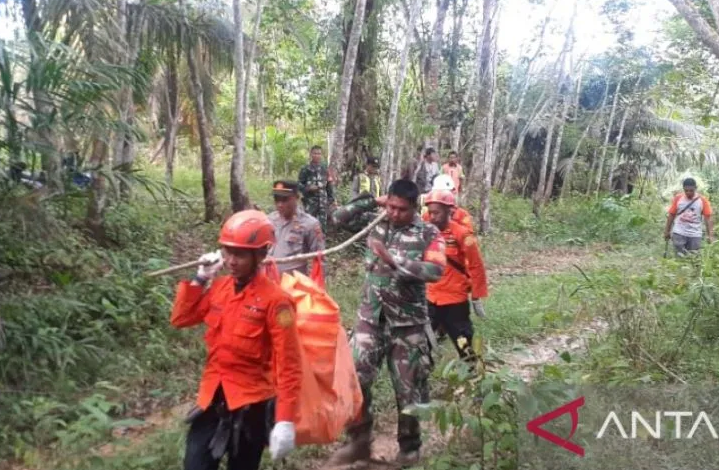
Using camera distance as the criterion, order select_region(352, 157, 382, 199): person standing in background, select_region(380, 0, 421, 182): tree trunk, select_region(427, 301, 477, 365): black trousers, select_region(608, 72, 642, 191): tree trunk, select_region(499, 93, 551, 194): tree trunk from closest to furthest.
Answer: select_region(427, 301, 477, 365): black trousers → select_region(352, 157, 382, 199): person standing in background → select_region(380, 0, 421, 182): tree trunk → select_region(499, 93, 551, 194): tree trunk → select_region(608, 72, 642, 191): tree trunk

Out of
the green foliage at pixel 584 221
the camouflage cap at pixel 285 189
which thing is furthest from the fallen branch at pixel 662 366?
the green foliage at pixel 584 221

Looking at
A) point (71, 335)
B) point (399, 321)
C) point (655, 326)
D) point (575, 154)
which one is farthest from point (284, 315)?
point (575, 154)

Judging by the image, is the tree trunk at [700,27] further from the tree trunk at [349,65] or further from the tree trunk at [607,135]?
the tree trunk at [607,135]

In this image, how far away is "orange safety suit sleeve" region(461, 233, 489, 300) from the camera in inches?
215

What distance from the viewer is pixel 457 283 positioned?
556 centimetres

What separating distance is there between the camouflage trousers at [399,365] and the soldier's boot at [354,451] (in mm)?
30

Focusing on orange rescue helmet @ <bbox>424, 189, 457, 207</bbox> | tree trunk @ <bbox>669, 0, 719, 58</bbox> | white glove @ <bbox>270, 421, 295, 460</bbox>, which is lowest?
white glove @ <bbox>270, 421, 295, 460</bbox>

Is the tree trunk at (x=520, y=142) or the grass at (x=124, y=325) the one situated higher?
the tree trunk at (x=520, y=142)

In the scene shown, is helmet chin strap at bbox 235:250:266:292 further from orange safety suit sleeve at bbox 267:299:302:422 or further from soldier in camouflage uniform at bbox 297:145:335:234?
soldier in camouflage uniform at bbox 297:145:335:234

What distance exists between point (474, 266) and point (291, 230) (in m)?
1.45

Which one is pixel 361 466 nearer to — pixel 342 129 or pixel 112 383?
pixel 112 383

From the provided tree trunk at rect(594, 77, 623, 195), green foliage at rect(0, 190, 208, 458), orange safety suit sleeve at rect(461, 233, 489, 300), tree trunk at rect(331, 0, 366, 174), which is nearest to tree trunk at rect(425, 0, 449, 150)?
tree trunk at rect(331, 0, 366, 174)

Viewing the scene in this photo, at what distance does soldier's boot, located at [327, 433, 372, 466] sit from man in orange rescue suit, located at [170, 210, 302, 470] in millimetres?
1350

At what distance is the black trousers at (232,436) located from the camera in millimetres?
2959
